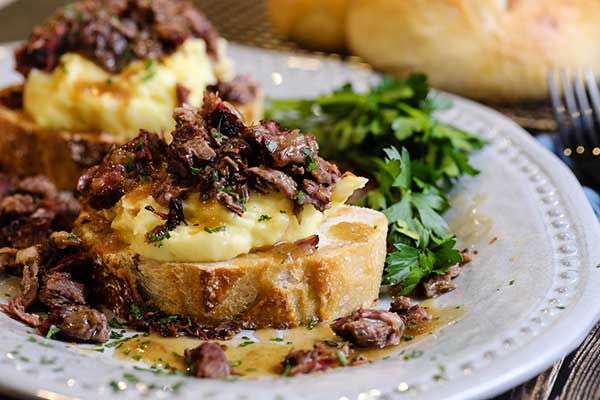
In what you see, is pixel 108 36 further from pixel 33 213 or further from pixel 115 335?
pixel 115 335

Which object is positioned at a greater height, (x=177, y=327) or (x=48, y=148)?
(x=177, y=327)

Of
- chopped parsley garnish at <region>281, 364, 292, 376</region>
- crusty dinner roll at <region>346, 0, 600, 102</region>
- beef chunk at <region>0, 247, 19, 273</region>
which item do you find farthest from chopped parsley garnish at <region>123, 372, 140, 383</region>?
crusty dinner roll at <region>346, 0, 600, 102</region>

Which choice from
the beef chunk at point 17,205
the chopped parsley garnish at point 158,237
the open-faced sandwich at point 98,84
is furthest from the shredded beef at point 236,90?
the chopped parsley garnish at point 158,237

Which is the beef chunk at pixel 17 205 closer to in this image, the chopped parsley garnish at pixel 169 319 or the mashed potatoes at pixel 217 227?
the mashed potatoes at pixel 217 227

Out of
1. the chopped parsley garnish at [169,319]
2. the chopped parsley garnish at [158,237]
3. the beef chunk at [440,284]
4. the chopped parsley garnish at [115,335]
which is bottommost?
the beef chunk at [440,284]

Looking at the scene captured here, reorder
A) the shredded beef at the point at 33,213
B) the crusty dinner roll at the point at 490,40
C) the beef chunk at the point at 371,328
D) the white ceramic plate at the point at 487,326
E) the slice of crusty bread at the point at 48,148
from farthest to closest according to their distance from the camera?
the crusty dinner roll at the point at 490,40 < the slice of crusty bread at the point at 48,148 < the shredded beef at the point at 33,213 < the beef chunk at the point at 371,328 < the white ceramic plate at the point at 487,326

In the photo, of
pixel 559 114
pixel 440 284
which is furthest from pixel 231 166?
pixel 559 114

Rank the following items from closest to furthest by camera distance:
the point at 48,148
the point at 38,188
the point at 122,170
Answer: the point at 122,170, the point at 38,188, the point at 48,148

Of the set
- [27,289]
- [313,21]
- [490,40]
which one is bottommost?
[313,21]
